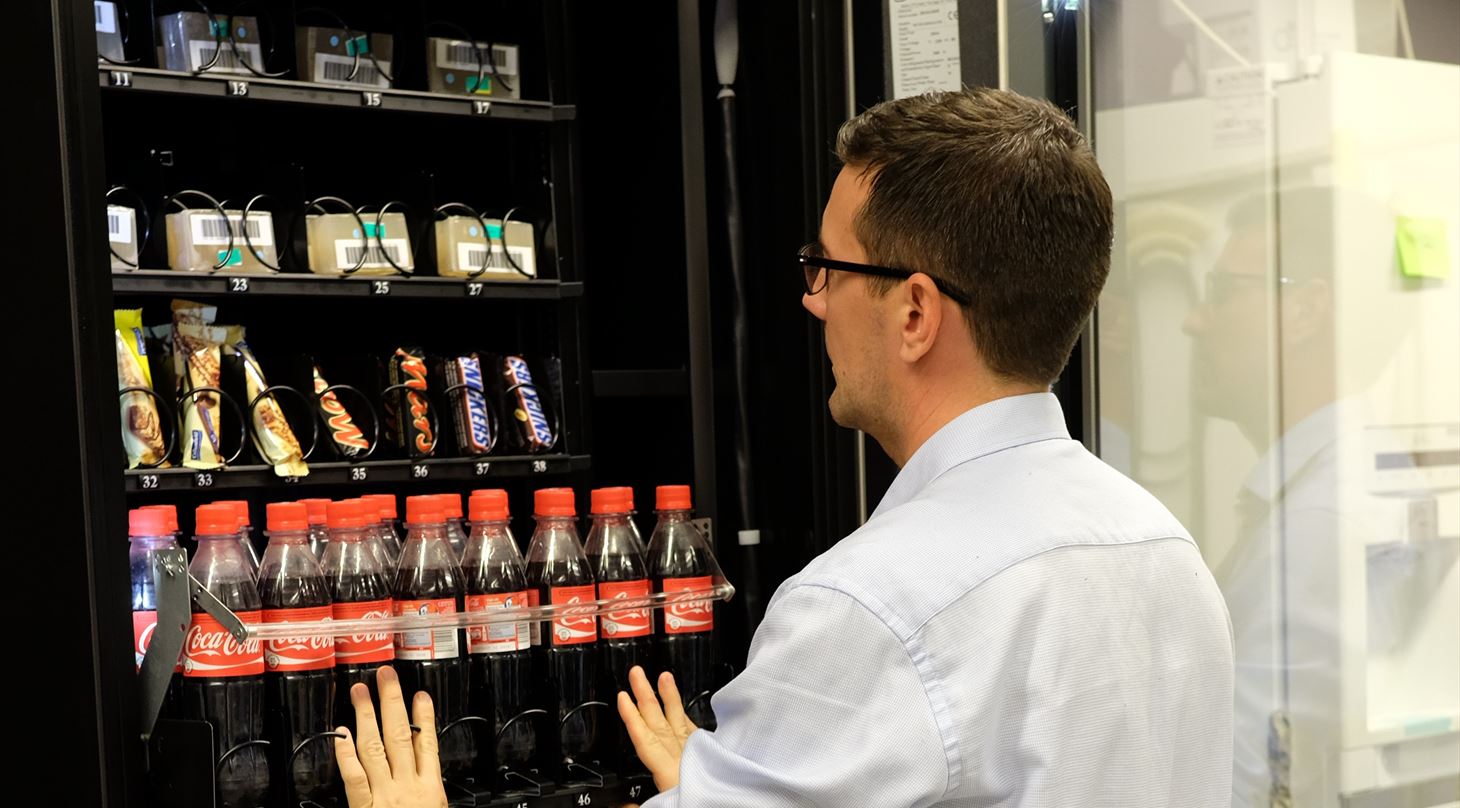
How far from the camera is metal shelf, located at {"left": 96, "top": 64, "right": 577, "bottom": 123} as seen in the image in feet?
7.02

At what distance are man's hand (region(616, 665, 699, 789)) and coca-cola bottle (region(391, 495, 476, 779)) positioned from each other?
1.14 ft

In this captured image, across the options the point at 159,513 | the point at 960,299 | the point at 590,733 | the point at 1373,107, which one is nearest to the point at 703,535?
the point at 590,733

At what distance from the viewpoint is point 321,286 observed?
2.32 m

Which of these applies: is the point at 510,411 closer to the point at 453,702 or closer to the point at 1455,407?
the point at 453,702

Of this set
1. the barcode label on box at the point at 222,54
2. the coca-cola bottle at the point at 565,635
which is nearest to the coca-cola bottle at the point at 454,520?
the coca-cola bottle at the point at 565,635

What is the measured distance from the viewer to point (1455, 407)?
2.80m

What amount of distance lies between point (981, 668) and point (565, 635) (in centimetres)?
117

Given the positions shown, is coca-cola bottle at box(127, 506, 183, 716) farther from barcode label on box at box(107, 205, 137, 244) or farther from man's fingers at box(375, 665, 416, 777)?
barcode label on box at box(107, 205, 137, 244)

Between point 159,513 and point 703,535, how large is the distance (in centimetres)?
92

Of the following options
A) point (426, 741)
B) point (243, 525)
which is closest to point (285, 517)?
point (243, 525)

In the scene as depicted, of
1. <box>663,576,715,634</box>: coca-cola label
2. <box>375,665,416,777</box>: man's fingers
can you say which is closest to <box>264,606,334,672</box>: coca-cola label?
<box>375,665,416,777</box>: man's fingers

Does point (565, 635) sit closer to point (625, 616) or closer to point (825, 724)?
point (625, 616)

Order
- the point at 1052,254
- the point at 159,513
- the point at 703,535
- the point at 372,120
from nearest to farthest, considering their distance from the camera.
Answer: the point at 1052,254 < the point at 159,513 < the point at 703,535 < the point at 372,120

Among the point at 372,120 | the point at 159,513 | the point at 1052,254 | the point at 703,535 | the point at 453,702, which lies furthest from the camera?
the point at 372,120
